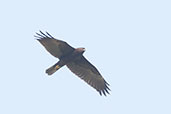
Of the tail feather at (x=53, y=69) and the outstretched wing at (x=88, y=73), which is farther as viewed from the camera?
the outstretched wing at (x=88, y=73)

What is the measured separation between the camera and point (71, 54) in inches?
980

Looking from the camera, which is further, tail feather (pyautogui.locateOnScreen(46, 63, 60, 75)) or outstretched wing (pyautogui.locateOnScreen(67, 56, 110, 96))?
outstretched wing (pyautogui.locateOnScreen(67, 56, 110, 96))

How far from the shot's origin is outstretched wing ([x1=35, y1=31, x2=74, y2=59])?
24703 millimetres

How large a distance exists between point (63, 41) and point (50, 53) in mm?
768

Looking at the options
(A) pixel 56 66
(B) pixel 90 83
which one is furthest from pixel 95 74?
(A) pixel 56 66

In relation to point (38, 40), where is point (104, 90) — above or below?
below

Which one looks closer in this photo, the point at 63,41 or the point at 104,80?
the point at 63,41

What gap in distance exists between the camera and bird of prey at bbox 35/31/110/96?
24.8 meters

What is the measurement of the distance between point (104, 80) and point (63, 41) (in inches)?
113

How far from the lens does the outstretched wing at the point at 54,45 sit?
81.0 feet

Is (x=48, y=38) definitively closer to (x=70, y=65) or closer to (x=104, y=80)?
(x=70, y=65)

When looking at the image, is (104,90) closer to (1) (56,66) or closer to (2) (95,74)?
(2) (95,74)

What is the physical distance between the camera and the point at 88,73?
26125mm

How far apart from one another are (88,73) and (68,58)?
58.4 inches
